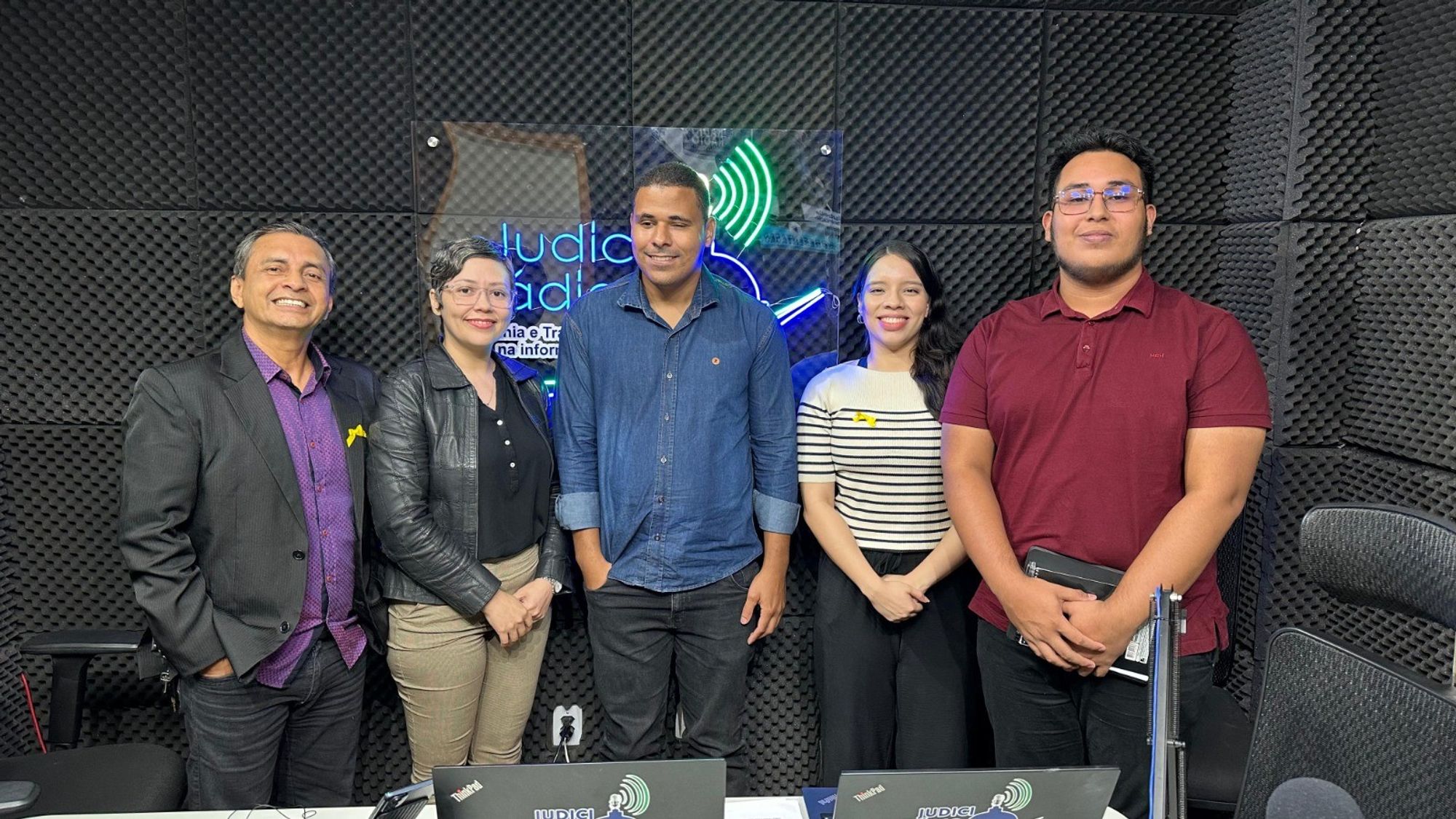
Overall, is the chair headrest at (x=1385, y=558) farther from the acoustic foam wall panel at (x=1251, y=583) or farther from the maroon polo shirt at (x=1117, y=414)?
the acoustic foam wall panel at (x=1251, y=583)

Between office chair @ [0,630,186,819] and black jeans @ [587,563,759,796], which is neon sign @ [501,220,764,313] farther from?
office chair @ [0,630,186,819]

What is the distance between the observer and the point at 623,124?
3.12 metres

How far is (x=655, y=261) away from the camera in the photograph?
2.66 metres

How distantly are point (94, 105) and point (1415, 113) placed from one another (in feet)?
13.5

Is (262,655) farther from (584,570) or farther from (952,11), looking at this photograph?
(952,11)

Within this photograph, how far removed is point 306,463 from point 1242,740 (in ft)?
8.59

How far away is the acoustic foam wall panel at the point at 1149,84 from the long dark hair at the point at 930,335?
704 mm

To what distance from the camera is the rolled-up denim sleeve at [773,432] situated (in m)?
2.78

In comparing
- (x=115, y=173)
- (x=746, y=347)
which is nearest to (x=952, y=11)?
(x=746, y=347)

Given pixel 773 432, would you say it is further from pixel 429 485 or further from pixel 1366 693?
pixel 1366 693

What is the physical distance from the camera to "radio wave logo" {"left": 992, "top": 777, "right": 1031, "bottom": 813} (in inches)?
56.7

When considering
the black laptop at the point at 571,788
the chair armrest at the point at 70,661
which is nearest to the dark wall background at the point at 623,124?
the chair armrest at the point at 70,661

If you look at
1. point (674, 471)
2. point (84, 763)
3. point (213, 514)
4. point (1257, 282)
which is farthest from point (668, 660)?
point (1257, 282)

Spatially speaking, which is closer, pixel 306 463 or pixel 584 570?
pixel 306 463
